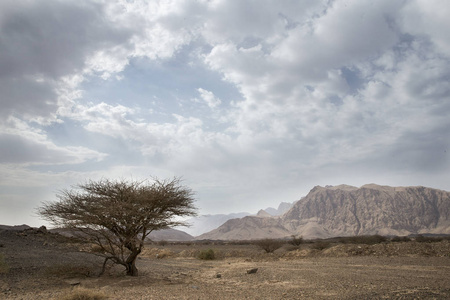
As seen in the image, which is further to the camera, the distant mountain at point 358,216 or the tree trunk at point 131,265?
the distant mountain at point 358,216

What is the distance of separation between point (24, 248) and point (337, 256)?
82.1ft

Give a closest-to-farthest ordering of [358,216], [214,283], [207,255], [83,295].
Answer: [83,295], [214,283], [207,255], [358,216]

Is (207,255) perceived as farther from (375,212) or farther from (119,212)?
(375,212)

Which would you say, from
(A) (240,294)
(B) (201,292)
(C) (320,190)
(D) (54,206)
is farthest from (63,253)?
(C) (320,190)

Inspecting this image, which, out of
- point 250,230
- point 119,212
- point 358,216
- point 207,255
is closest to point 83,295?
point 119,212

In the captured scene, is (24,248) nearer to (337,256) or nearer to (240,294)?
(240,294)

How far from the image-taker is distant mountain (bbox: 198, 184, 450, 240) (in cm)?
10919

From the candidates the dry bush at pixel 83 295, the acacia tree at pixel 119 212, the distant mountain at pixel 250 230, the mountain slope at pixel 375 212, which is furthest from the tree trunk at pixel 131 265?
the distant mountain at pixel 250 230

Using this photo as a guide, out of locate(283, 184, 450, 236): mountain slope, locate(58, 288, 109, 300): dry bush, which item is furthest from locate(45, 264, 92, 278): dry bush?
locate(283, 184, 450, 236): mountain slope

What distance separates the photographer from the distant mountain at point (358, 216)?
109 metres

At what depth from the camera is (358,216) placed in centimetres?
11931

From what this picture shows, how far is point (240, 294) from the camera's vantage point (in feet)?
36.4

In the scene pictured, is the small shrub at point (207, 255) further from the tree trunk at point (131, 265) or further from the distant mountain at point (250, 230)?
the distant mountain at point (250, 230)

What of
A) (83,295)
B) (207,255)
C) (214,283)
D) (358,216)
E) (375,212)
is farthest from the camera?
(358,216)
